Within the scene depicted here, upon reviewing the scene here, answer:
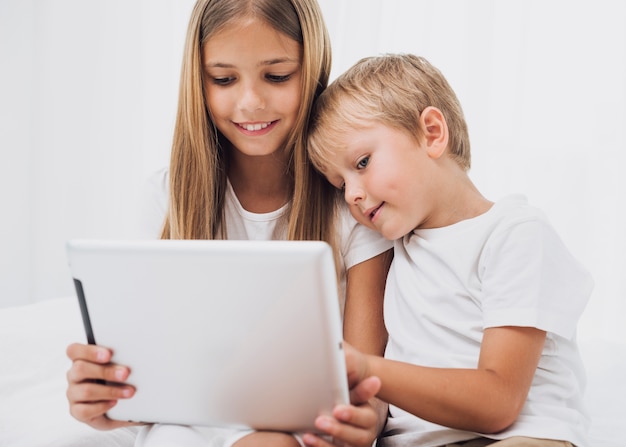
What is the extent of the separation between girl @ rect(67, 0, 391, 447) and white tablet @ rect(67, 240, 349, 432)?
0.36 meters

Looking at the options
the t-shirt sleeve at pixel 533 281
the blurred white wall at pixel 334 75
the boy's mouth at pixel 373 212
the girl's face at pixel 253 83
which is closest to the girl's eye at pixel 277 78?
the girl's face at pixel 253 83

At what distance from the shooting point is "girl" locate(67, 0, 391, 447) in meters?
1.25

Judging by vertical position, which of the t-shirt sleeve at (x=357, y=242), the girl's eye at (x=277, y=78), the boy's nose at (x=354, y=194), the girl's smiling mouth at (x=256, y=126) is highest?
the girl's eye at (x=277, y=78)

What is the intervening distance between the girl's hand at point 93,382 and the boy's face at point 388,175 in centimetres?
45

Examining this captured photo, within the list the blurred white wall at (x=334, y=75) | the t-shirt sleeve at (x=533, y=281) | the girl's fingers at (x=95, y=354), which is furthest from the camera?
Answer: the blurred white wall at (x=334, y=75)

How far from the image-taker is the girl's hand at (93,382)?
2.92 ft

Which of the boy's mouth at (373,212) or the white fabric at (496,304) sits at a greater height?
the boy's mouth at (373,212)

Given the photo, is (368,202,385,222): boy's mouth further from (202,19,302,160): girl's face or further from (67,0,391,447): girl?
(202,19,302,160): girl's face

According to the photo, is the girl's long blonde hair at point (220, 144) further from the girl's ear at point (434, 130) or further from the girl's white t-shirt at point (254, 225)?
the girl's ear at point (434, 130)

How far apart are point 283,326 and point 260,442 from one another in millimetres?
205

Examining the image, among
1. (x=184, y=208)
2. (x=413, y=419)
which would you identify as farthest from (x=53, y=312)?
(x=413, y=419)

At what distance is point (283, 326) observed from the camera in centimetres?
79

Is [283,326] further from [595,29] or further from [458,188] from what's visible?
[595,29]

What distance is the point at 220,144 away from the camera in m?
1.43
